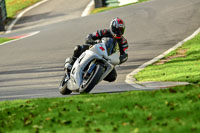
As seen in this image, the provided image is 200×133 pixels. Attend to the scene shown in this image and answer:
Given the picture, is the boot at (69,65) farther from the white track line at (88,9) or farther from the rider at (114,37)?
the white track line at (88,9)

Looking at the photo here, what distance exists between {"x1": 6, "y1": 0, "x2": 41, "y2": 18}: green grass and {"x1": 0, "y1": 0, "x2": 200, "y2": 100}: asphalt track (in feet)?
36.6

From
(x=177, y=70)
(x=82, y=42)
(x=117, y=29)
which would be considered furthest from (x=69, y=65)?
(x=82, y=42)

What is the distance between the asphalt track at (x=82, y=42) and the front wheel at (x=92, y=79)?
4.71ft

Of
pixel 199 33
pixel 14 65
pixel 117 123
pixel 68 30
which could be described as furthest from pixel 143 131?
pixel 68 30

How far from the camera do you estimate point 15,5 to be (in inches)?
1619

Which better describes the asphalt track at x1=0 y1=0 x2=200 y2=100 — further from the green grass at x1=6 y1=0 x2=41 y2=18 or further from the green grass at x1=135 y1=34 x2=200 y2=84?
the green grass at x1=6 y1=0 x2=41 y2=18

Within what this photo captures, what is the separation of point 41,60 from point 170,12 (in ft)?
29.6

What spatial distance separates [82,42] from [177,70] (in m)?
8.47

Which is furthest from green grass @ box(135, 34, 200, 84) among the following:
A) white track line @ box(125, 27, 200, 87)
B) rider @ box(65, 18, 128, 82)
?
rider @ box(65, 18, 128, 82)

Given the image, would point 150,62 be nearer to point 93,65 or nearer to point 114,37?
point 114,37

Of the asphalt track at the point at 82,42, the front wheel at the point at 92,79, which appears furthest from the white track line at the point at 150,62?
the front wheel at the point at 92,79

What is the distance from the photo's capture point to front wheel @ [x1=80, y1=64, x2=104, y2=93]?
33.4 ft

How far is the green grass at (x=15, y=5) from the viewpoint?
38.4 m

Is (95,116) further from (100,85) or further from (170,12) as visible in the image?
(170,12)
